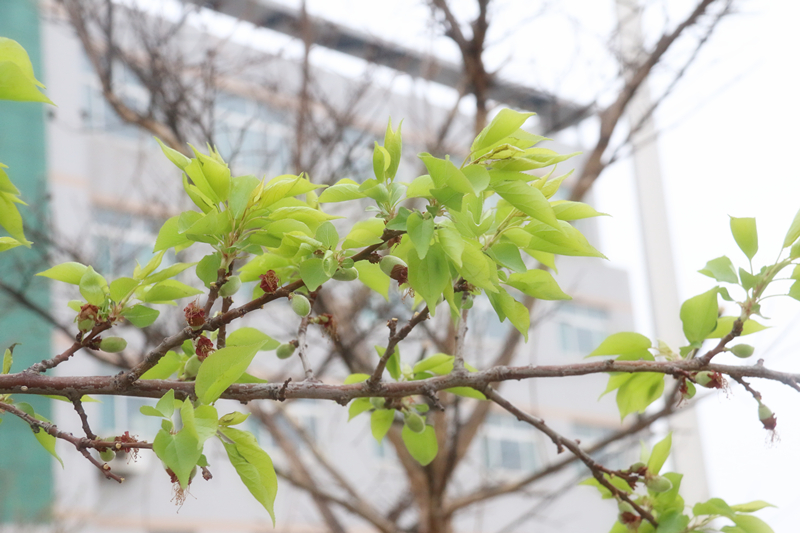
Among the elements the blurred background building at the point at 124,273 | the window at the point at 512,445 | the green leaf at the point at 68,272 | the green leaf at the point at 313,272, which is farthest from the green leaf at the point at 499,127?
the window at the point at 512,445

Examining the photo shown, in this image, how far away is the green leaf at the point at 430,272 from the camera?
531 mm

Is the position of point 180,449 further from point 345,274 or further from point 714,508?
point 714,508

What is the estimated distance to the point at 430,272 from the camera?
533 millimetres

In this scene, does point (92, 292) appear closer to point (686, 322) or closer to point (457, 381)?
point (457, 381)

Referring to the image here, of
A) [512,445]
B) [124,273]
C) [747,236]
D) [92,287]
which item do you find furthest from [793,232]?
[512,445]

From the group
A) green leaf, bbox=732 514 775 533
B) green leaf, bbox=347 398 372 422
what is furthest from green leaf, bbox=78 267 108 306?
green leaf, bbox=732 514 775 533

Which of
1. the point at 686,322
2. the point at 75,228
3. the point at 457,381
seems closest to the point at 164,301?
the point at 457,381

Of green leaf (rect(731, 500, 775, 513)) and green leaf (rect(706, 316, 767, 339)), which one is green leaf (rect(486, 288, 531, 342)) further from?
green leaf (rect(731, 500, 775, 513))

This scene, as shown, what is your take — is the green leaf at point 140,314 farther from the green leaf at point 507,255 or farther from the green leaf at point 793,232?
the green leaf at point 793,232

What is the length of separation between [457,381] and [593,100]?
1752 millimetres

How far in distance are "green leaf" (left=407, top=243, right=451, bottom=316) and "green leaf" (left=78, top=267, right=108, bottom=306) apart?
0.86ft

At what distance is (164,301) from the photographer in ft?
2.10

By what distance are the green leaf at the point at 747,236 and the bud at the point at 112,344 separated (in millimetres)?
515

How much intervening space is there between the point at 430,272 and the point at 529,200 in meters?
0.08
